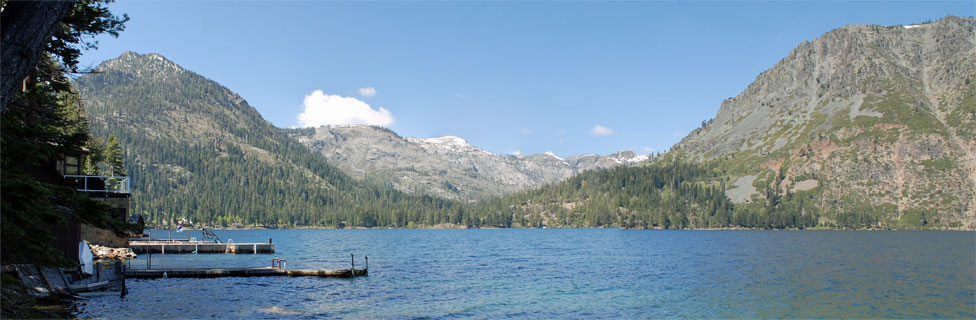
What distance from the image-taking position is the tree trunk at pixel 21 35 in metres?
17.2

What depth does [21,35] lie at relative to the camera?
1741cm

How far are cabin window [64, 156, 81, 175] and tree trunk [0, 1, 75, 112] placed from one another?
41948mm

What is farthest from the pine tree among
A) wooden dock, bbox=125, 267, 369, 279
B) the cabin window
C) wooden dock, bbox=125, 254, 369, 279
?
the cabin window

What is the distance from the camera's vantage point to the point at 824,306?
47.7 m

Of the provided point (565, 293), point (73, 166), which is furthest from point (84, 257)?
point (565, 293)

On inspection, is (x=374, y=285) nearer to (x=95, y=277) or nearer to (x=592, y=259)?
(x=95, y=277)

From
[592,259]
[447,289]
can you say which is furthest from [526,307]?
[592,259]

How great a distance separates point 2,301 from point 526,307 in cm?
3266

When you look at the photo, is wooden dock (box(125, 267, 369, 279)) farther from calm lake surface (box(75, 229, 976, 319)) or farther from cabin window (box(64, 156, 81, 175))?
cabin window (box(64, 156, 81, 175))

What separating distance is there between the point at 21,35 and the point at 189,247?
91.6 metres

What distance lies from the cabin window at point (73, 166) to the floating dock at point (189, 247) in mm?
41631

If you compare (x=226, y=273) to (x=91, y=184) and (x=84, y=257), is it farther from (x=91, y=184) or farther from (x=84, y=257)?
(x=84, y=257)

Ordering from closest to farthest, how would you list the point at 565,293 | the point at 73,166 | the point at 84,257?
1. the point at 84,257
2. the point at 73,166
3. the point at 565,293

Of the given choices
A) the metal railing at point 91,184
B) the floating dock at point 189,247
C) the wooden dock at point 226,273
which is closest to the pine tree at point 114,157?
the floating dock at point 189,247
